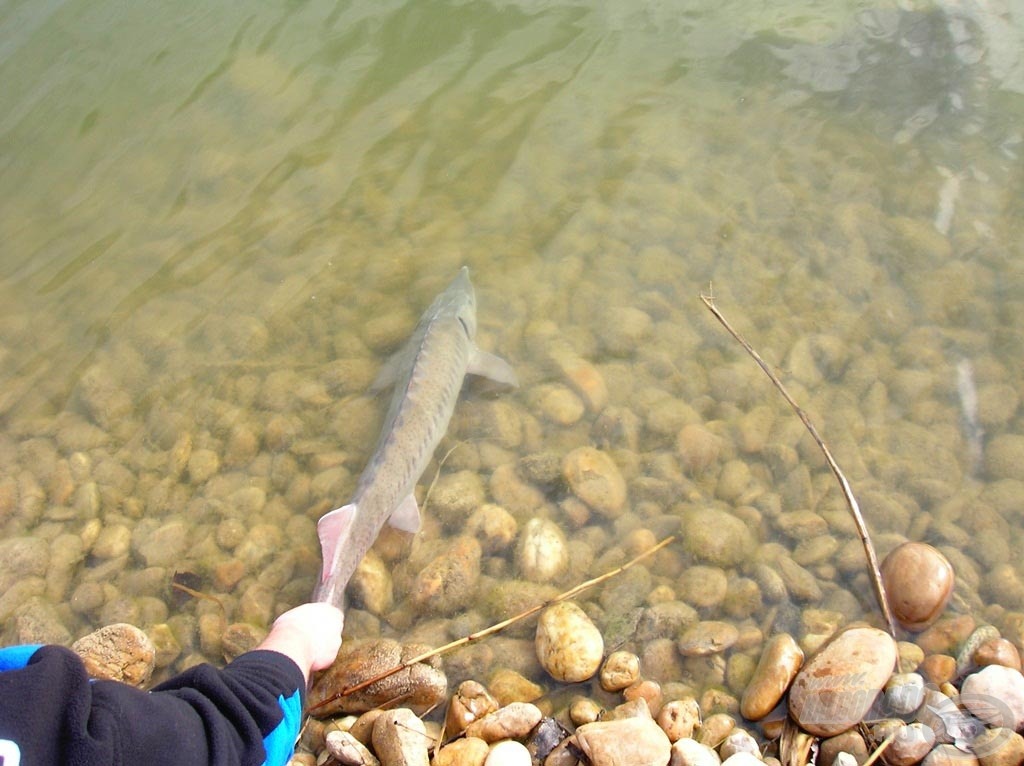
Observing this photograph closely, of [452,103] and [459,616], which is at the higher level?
[452,103]

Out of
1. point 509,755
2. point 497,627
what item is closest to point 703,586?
point 497,627

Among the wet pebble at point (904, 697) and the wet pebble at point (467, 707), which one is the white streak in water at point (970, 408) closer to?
the wet pebble at point (904, 697)

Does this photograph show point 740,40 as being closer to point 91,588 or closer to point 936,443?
point 936,443

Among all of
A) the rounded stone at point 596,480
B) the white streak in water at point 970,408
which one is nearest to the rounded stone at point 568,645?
the rounded stone at point 596,480

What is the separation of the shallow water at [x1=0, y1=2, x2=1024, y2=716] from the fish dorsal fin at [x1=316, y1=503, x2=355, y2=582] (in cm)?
45

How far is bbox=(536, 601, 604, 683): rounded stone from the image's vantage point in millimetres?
3688

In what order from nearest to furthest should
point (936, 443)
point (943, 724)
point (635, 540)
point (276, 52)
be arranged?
point (943, 724), point (635, 540), point (936, 443), point (276, 52)

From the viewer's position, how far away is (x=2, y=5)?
9.32 metres

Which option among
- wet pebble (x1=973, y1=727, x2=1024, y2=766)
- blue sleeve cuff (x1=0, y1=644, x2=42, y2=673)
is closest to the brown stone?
wet pebble (x1=973, y1=727, x2=1024, y2=766)

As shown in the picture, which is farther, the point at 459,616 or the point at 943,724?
the point at 459,616

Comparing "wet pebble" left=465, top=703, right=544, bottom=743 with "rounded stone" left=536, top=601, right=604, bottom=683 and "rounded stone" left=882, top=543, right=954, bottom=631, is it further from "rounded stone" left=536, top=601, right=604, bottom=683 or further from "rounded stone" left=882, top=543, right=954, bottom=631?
"rounded stone" left=882, top=543, right=954, bottom=631

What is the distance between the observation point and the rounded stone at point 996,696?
3328 mm

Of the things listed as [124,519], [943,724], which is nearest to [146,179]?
[124,519]

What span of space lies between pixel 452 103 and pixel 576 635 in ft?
18.6
